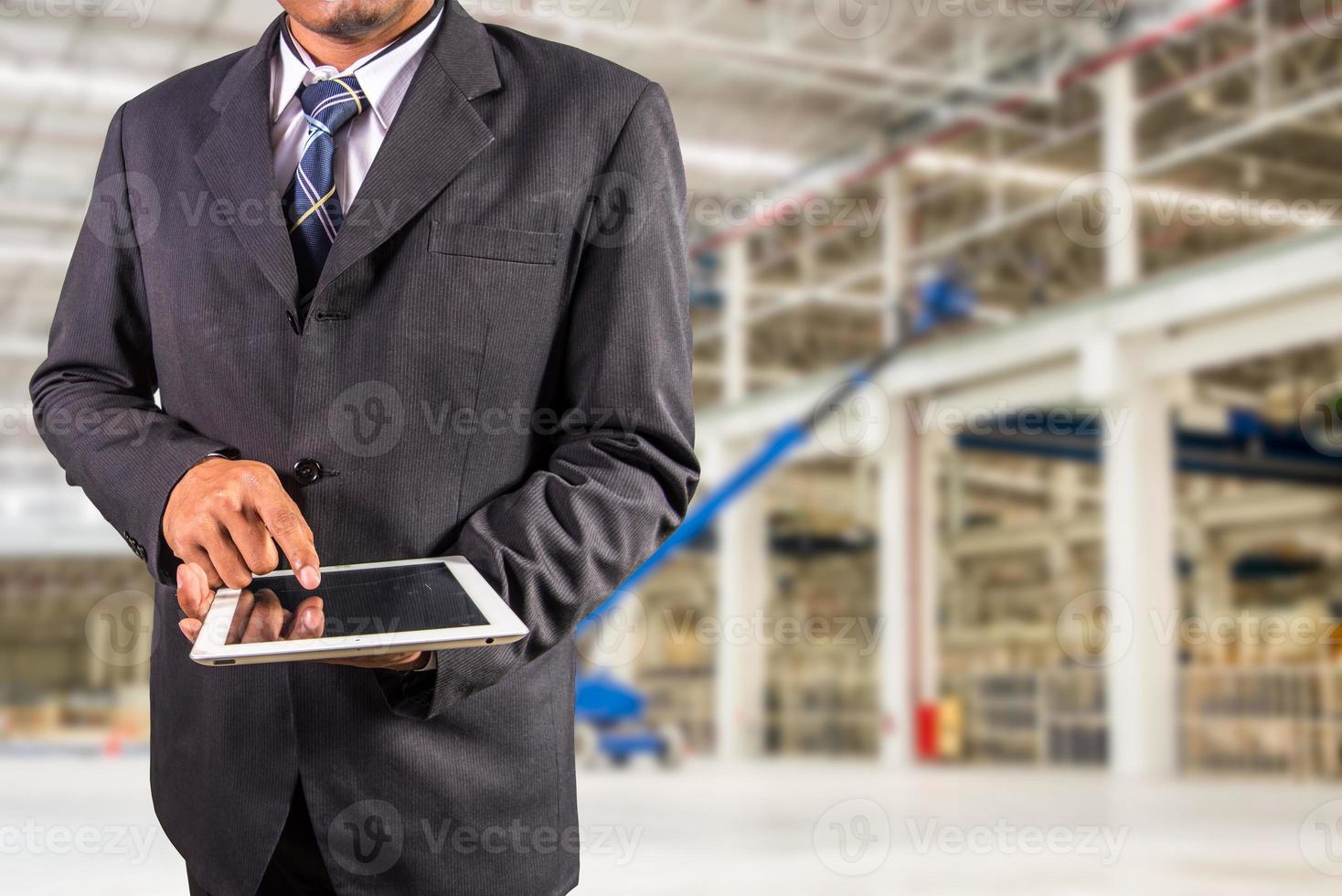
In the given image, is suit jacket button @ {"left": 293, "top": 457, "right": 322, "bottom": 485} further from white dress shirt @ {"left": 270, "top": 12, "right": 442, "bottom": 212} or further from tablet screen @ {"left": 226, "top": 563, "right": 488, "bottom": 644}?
white dress shirt @ {"left": 270, "top": 12, "right": 442, "bottom": 212}

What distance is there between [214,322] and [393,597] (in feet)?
1.07

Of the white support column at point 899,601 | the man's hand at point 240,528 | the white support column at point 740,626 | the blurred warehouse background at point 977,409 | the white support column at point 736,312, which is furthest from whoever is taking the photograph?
the white support column at point 736,312

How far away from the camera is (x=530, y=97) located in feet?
3.81

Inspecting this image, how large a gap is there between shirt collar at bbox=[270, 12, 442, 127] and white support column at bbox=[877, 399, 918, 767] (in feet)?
43.9

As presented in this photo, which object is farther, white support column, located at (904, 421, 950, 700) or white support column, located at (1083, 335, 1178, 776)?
white support column, located at (904, 421, 950, 700)

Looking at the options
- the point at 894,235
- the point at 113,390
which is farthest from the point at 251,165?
the point at 894,235

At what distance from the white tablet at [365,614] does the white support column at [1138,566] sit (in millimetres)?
11035

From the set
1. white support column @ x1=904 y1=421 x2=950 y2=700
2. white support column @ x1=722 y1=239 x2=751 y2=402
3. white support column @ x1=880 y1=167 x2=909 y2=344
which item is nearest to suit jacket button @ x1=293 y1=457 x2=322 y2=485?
white support column @ x1=904 y1=421 x2=950 y2=700

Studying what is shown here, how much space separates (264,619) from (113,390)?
14.9 inches

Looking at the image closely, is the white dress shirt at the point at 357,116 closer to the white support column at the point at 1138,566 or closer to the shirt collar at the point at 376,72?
the shirt collar at the point at 376,72

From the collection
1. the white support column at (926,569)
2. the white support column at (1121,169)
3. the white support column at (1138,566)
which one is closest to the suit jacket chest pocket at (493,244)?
the white support column at (1138,566)

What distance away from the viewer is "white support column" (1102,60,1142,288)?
11.7m

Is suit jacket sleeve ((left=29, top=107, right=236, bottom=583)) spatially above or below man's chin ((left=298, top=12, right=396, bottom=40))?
below

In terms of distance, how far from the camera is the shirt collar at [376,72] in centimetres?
113
